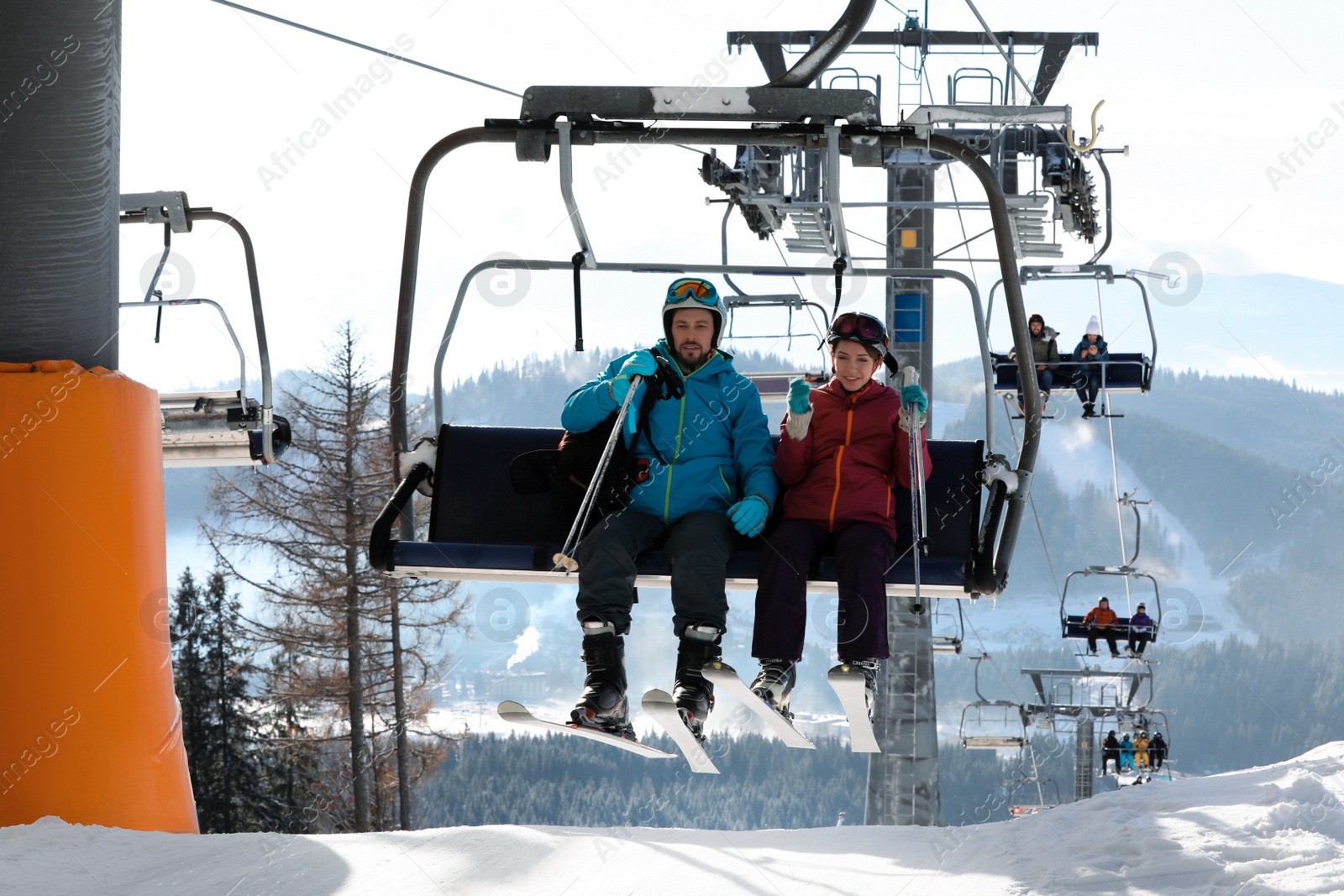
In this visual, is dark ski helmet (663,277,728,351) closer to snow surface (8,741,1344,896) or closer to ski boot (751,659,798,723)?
ski boot (751,659,798,723)

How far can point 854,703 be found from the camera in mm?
3686

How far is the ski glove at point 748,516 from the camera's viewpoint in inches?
154

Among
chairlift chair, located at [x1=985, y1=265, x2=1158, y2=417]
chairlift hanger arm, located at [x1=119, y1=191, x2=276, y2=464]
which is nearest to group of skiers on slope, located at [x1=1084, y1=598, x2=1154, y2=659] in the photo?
chairlift chair, located at [x1=985, y1=265, x2=1158, y2=417]

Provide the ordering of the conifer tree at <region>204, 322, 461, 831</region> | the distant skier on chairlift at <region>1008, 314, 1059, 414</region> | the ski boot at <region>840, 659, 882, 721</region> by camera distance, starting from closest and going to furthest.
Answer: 1. the ski boot at <region>840, 659, 882, 721</region>
2. the distant skier on chairlift at <region>1008, 314, 1059, 414</region>
3. the conifer tree at <region>204, 322, 461, 831</region>

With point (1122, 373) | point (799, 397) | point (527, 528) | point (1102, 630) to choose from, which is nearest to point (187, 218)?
point (527, 528)

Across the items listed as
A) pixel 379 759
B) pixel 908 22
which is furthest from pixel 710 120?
pixel 379 759

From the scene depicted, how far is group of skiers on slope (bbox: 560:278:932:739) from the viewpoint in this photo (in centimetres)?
377

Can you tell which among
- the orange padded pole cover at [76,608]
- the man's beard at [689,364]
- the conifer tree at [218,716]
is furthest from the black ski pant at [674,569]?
the conifer tree at [218,716]

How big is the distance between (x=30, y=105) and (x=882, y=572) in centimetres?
271

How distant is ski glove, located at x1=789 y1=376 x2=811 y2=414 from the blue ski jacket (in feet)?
0.40

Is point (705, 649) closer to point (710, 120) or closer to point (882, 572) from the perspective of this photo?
point (882, 572)

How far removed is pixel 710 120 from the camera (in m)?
3.57

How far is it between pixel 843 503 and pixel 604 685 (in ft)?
3.04

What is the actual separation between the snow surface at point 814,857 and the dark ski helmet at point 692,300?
61.3 inches
